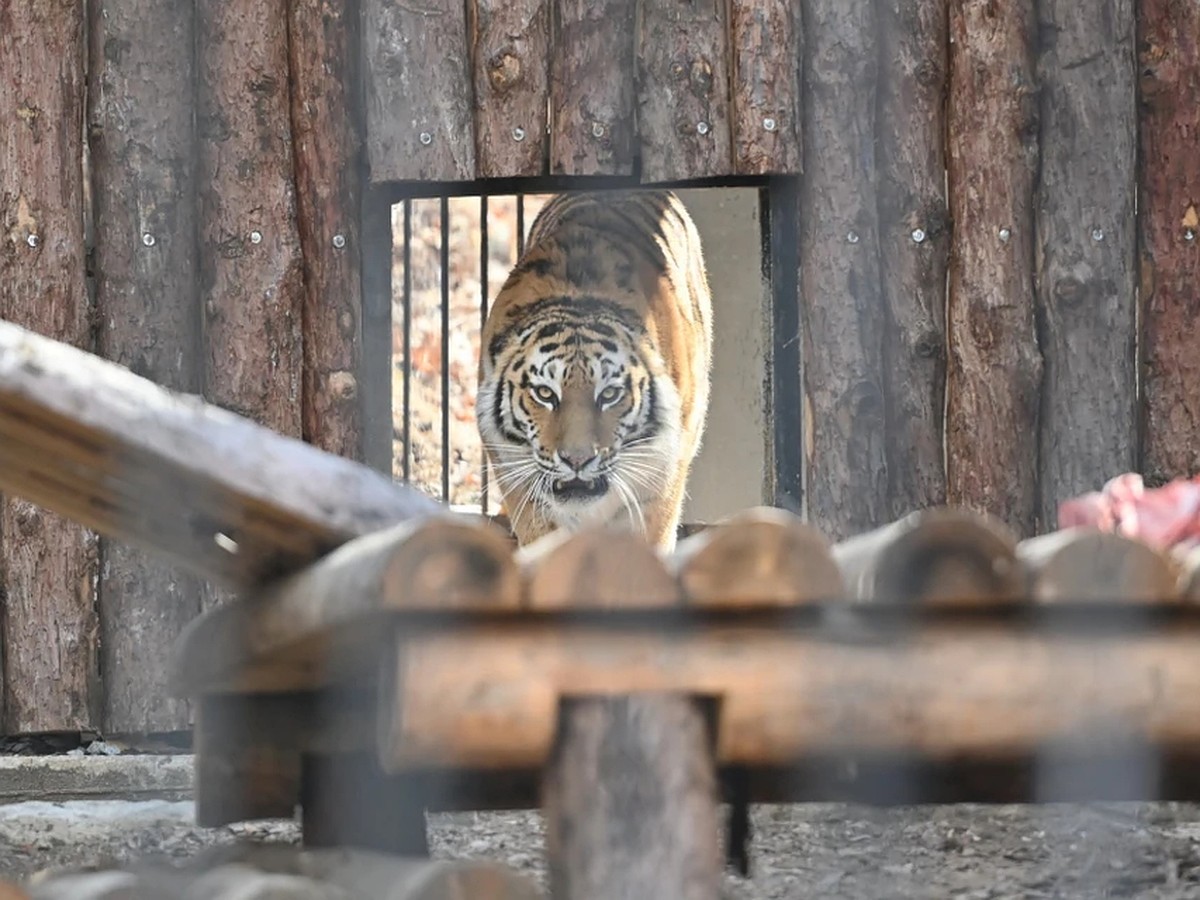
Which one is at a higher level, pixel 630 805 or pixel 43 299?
pixel 43 299

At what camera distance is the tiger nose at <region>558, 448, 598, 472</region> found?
449 centimetres

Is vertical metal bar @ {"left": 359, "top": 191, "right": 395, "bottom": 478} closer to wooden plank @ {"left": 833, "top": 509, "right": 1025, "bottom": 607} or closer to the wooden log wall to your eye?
the wooden log wall

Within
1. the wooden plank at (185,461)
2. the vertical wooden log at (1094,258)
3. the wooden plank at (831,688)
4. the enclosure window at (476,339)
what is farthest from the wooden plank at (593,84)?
the wooden plank at (831,688)

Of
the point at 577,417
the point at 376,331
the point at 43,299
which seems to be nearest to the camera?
the point at 43,299

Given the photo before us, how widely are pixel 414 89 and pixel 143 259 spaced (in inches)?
27.9

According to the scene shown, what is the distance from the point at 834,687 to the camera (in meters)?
1.61

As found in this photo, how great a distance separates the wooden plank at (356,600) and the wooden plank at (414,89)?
2102 mm

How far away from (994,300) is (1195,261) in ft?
1.46

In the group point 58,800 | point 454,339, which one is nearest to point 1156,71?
point 58,800

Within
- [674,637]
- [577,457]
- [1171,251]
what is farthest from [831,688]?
[577,457]

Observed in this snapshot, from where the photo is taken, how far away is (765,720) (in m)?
1.61

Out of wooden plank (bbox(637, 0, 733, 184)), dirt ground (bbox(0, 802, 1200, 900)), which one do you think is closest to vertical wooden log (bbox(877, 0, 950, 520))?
wooden plank (bbox(637, 0, 733, 184))

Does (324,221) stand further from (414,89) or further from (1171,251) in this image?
(1171,251)

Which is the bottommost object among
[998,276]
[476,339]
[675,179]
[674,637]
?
[674,637]
